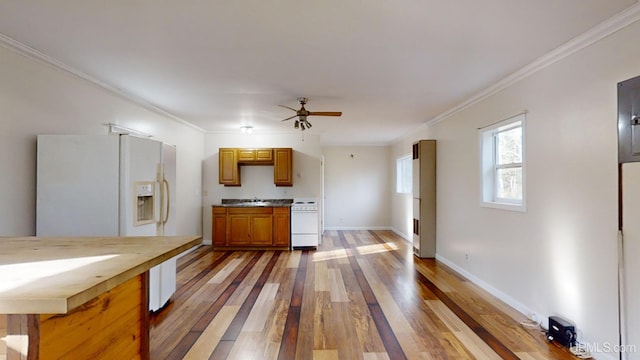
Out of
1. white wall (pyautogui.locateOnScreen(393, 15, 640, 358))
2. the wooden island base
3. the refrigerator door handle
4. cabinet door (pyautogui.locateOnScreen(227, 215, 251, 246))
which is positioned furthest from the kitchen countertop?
the wooden island base

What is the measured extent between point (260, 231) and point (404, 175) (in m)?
3.95

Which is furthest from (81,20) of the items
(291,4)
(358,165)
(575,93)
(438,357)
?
(358,165)

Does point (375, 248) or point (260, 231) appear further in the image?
point (375, 248)

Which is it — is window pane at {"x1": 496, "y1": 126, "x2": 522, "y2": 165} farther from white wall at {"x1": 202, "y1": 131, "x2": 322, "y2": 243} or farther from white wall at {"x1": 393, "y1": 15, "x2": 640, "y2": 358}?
white wall at {"x1": 202, "y1": 131, "x2": 322, "y2": 243}

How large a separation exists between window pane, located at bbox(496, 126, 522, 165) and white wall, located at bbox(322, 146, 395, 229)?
5.22m

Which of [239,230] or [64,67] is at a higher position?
[64,67]

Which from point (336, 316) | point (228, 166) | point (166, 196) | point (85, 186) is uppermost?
point (228, 166)

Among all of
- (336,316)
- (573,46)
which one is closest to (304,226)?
(336,316)

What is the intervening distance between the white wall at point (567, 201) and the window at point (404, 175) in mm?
3779

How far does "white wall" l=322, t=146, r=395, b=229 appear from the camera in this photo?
920 centimetres

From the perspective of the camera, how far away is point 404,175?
828 centimetres

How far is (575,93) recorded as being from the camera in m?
2.62

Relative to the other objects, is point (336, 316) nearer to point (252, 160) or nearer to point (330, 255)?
point (330, 255)

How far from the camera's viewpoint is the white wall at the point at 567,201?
7.57ft
